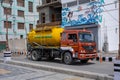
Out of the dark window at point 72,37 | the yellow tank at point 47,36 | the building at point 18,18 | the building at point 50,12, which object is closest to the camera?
the dark window at point 72,37

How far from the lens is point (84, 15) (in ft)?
106

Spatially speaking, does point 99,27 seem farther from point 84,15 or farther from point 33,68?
point 33,68

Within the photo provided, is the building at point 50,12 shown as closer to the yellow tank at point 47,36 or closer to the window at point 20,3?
the yellow tank at point 47,36

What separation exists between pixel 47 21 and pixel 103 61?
21.4 m

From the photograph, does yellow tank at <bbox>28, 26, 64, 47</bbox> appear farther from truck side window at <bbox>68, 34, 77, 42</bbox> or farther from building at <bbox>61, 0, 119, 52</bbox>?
building at <bbox>61, 0, 119, 52</bbox>

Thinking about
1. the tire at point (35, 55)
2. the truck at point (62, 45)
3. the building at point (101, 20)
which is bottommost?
the tire at point (35, 55)

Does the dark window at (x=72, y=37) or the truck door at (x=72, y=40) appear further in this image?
the dark window at (x=72, y=37)

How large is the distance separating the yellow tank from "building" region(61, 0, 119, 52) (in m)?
9.54

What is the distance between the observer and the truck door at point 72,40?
A: 18.6 m

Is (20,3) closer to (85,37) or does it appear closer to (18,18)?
(18,18)

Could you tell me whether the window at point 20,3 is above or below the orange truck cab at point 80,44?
above

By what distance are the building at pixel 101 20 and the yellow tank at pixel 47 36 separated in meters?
9.54

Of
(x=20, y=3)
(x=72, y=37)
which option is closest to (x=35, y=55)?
(x=72, y=37)

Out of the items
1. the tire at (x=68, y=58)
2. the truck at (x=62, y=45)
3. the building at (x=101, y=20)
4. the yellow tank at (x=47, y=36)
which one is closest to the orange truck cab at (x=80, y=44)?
the truck at (x=62, y=45)
